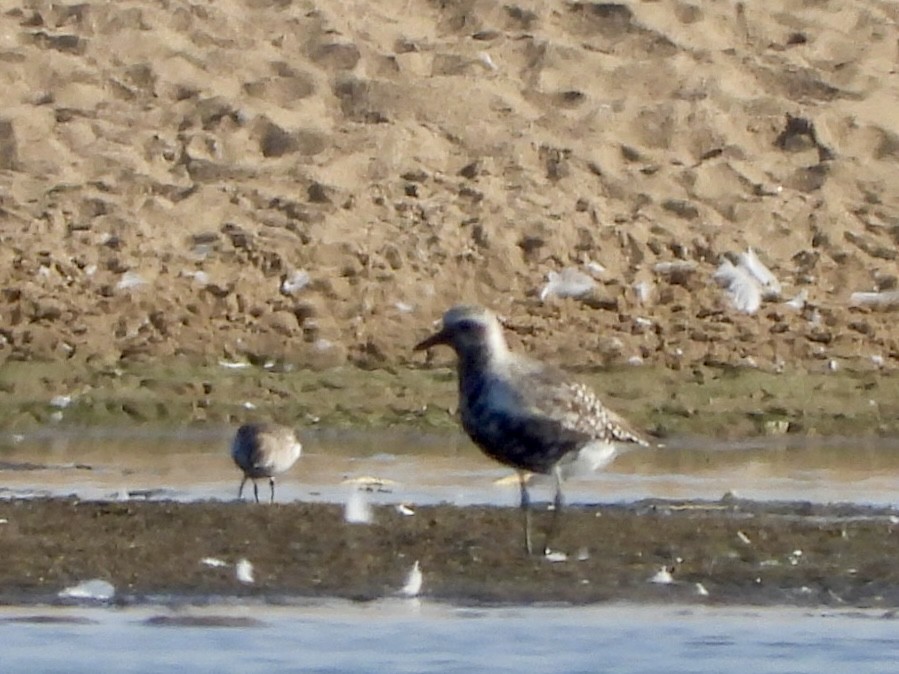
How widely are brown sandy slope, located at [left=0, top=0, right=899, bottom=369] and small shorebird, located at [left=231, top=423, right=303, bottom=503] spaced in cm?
418

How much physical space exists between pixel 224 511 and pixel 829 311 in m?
7.55

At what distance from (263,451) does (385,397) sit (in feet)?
11.9

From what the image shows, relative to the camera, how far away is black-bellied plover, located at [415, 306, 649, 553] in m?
11.3

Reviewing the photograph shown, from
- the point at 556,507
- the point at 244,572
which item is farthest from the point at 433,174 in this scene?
the point at 244,572

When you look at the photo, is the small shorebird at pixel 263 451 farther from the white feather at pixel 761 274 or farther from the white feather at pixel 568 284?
the white feather at pixel 761 274

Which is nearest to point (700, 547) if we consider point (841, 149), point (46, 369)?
point (46, 369)

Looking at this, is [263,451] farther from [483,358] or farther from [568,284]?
[568,284]

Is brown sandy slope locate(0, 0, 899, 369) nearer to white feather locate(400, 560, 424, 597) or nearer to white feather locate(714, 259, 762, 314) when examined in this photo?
white feather locate(714, 259, 762, 314)

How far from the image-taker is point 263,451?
43.3 ft

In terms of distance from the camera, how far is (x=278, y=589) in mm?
10609

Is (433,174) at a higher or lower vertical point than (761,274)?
higher

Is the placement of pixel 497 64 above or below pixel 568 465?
above

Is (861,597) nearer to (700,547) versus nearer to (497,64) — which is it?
(700,547)

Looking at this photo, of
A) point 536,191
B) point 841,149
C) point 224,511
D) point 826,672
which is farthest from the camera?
point 841,149
